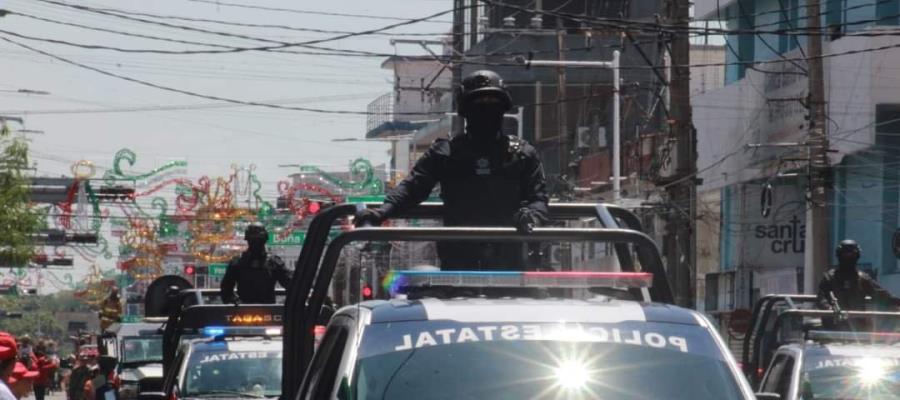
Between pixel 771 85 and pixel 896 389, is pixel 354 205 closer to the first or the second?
→ pixel 896 389

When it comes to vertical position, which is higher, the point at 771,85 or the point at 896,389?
the point at 771,85

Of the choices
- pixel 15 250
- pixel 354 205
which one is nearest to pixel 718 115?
pixel 15 250

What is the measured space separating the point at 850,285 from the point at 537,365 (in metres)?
10.3

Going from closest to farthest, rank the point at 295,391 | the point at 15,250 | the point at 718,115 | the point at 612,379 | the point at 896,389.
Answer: the point at 612,379 → the point at 295,391 → the point at 896,389 → the point at 15,250 → the point at 718,115

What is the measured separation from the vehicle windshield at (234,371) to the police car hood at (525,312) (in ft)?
26.8

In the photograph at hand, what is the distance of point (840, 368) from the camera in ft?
43.2

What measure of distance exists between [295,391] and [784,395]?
5.38 metres

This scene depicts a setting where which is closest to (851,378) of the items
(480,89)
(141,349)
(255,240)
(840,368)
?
(840,368)

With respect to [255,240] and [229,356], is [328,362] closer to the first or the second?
[229,356]

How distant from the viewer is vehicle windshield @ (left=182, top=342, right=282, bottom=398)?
49.6ft

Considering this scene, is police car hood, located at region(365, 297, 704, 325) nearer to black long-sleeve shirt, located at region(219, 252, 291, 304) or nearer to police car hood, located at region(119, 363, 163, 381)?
black long-sleeve shirt, located at region(219, 252, 291, 304)

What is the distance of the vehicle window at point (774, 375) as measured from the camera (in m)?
13.6

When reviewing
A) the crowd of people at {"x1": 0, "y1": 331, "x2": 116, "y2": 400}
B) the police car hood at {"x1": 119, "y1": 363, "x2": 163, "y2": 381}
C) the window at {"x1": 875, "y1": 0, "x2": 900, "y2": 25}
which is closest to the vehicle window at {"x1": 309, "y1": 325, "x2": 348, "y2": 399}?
the crowd of people at {"x1": 0, "y1": 331, "x2": 116, "y2": 400}

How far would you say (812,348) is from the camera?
44.0ft
